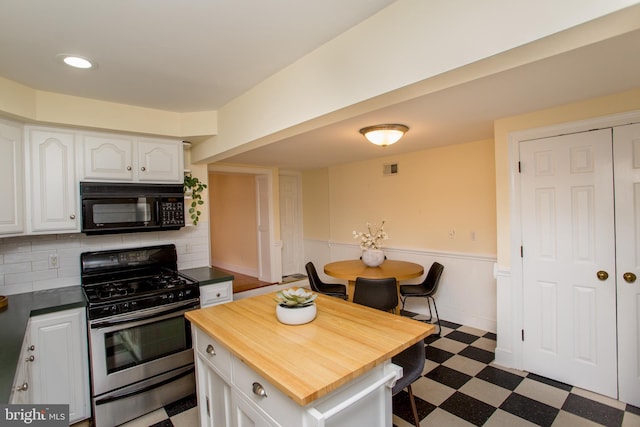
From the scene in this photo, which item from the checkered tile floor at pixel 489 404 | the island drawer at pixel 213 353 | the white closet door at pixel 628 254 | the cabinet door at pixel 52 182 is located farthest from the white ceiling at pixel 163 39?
the checkered tile floor at pixel 489 404

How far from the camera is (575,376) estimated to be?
2420 mm

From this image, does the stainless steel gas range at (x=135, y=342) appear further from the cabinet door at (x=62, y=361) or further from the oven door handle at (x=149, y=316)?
the cabinet door at (x=62, y=361)

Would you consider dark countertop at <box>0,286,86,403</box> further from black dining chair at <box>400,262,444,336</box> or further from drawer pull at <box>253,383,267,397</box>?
black dining chair at <box>400,262,444,336</box>

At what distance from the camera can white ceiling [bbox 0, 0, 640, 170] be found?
149 cm

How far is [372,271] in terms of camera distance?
340 centimetres

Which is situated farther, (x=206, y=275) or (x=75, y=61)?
(x=206, y=275)

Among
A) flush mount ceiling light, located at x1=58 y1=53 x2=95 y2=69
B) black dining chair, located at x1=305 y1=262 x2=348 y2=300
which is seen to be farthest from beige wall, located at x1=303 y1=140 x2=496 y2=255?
flush mount ceiling light, located at x1=58 y1=53 x2=95 y2=69

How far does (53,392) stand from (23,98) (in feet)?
6.71

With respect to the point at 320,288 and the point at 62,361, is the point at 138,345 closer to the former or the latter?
the point at 62,361

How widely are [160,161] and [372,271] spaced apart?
2.40 meters

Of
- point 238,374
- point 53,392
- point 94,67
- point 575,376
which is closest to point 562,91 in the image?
point 575,376

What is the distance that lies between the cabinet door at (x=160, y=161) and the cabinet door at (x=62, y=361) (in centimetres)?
127

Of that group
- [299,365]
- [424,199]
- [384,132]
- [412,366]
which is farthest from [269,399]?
[424,199]

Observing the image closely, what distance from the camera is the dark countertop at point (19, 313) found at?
128 cm
